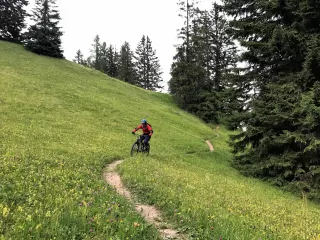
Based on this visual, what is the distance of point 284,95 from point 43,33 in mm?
51633

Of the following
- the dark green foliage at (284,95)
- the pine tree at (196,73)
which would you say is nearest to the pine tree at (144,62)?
the pine tree at (196,73)

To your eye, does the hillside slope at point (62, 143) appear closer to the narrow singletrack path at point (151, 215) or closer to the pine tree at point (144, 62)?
the narrow singletrack path at point (151, 215)

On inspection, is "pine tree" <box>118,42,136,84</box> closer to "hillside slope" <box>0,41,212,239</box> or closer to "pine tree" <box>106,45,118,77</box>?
"pine tree" <box>106,45,118,77</box>

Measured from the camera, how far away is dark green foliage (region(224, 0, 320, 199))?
58.7ft

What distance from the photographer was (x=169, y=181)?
12000 mm

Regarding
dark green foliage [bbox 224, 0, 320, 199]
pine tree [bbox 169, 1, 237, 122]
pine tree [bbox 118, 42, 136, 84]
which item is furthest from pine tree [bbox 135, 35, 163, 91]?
dark green foliage [bbox 224, 0, 320, 199]

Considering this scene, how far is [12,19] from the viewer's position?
202 feet

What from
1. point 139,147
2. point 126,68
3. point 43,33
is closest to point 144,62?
point 126,68

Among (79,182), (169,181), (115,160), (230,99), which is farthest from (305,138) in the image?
(79,182)

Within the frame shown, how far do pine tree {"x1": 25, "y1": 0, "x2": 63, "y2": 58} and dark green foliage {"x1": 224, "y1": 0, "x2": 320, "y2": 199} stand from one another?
1790 inches

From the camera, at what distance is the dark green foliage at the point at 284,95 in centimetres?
1789

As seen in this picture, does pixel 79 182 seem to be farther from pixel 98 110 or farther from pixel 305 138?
pixel 98 110

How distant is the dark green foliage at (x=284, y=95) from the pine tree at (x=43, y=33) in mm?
45473

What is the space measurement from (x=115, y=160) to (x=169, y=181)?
658cm
